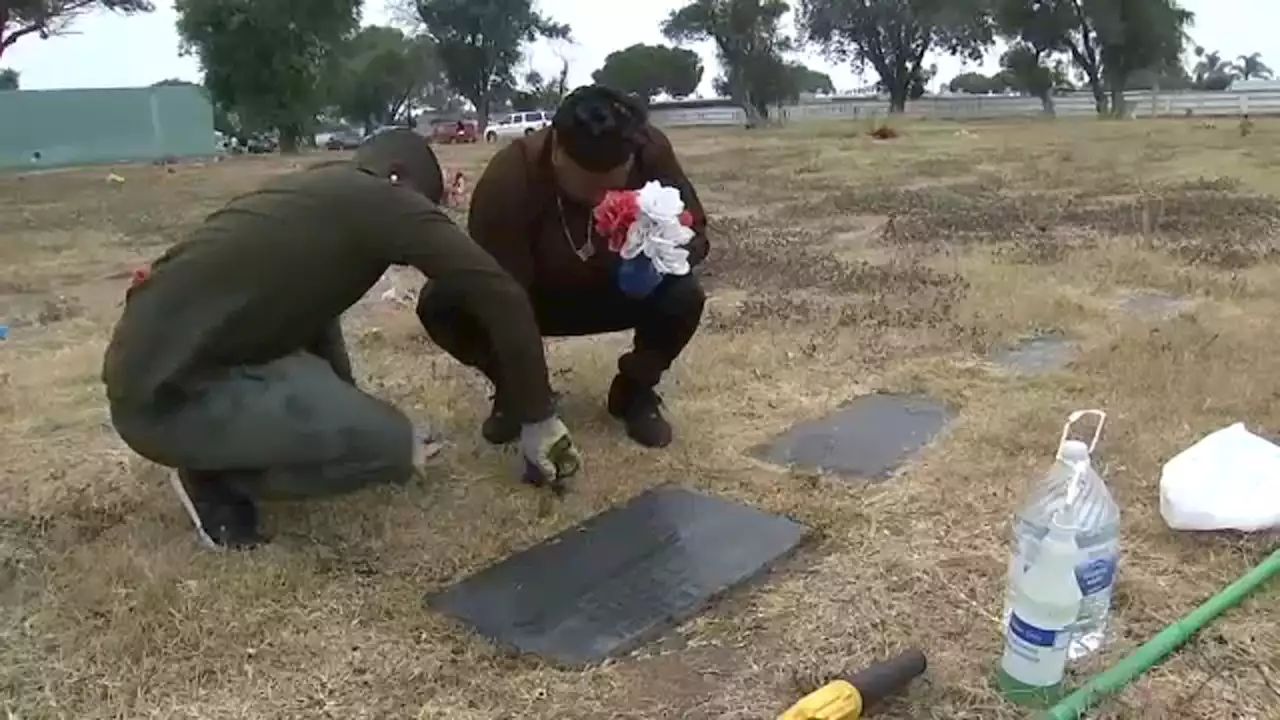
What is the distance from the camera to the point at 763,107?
1565 inches

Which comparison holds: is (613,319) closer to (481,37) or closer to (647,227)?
(647,227)

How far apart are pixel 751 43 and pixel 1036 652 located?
40.8 m

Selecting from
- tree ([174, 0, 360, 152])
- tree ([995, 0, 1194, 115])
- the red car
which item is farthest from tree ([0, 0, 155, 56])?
tree ([995, 0, 1194, 115])

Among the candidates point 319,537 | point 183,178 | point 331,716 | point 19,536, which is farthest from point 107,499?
point 183,178

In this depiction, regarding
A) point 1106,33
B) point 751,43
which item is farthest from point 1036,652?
point 751,43

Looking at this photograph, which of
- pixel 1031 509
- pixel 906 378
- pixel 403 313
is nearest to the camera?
pixel 1031 509

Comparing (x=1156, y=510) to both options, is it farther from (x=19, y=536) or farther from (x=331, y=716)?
(x=19, y=536)

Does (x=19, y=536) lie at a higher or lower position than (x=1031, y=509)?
lower

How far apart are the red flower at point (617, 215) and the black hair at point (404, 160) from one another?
1.38 feet

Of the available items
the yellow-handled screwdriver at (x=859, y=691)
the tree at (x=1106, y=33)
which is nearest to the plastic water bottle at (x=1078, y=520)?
the yellow-handled screwdriver at (x=859, y=691)

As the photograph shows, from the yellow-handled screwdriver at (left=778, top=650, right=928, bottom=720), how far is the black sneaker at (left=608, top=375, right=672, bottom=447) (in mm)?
1241

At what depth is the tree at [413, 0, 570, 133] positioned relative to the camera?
42.2m

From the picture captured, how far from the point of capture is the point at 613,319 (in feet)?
10.5

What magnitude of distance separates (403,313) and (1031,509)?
11.8ft
